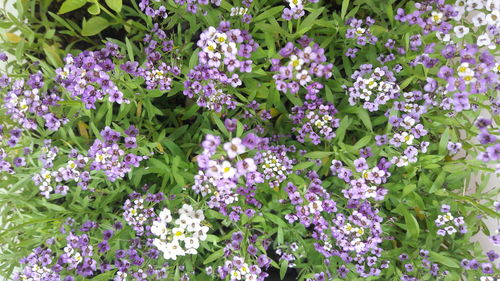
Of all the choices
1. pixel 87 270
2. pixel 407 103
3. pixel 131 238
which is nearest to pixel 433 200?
pixel 407 103

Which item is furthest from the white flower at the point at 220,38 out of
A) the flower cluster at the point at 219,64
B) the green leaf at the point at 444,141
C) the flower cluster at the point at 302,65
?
the green leaf at the point at 444,141

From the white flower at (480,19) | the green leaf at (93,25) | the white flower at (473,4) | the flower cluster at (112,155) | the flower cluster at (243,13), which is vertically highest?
the white flower at (473,4)

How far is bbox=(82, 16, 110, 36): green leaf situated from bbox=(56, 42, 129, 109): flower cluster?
350 mm

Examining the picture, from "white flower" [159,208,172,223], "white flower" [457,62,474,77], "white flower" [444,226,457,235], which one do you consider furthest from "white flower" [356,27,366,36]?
"white flower" [159,208,172,223]

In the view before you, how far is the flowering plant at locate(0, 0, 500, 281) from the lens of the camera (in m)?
1.52

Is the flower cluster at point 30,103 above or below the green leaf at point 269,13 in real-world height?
below

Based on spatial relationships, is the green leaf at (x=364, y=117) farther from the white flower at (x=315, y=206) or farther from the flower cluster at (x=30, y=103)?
the flower cluster at (x=30, y=103)

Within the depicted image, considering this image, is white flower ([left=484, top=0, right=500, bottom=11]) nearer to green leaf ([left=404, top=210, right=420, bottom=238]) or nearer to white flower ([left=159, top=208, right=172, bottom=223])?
green leaf ([left=404, top=210, right=420, bottom=238])

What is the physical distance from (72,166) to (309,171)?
3.47 ft

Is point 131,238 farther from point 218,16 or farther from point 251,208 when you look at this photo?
point 218,16

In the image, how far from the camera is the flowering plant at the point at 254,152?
4.97ft

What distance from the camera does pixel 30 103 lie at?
61.1 inches

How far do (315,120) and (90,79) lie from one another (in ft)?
3.16

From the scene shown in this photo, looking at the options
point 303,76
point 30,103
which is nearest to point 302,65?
point 303,76
